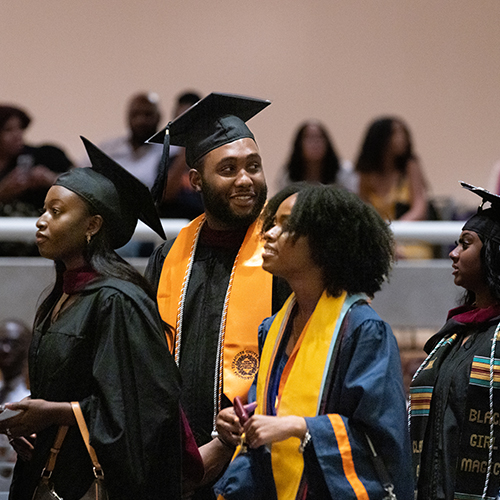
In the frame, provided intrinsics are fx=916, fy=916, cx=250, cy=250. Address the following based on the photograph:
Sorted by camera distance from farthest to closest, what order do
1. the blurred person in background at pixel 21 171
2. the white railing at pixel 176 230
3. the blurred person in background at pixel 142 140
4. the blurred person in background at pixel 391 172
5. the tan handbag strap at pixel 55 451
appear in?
the blurred person in background at pixel 391 172
the blurred person in background at pixel 142 140
the blurred person in background at pixel 21 171
the white railing at pixel 176 230
the tan handbag strap at pixel 55 451

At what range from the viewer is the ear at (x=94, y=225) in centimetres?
270

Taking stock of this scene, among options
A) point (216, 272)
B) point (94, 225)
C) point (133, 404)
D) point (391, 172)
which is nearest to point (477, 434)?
point (216, 272)

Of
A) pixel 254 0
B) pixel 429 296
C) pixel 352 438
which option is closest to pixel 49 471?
pixel 352 438

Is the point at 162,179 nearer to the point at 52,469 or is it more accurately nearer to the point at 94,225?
the point at 94,225

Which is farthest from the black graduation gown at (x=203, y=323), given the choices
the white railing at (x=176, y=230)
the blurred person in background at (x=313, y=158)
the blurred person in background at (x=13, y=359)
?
the blurred person in background at (x=313, y=158)

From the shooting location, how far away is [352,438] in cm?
243

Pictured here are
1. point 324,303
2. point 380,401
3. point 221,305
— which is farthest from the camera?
point 221,305

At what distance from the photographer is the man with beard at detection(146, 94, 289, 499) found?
301 cm

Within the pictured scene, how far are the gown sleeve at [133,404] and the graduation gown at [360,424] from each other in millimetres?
338

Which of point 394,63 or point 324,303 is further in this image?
point 394,63

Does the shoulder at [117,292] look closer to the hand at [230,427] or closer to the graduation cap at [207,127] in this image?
the hand at [230,427]

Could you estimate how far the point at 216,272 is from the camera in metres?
3.18

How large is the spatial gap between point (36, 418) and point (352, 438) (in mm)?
845

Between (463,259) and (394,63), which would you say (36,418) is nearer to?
(463,259)
